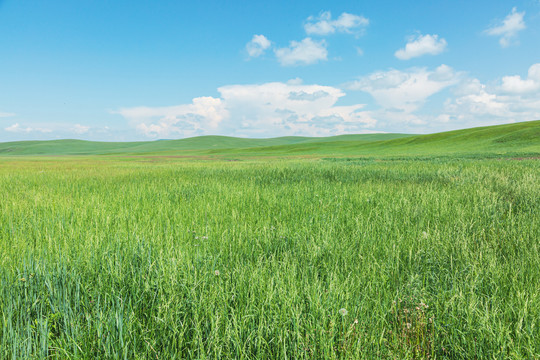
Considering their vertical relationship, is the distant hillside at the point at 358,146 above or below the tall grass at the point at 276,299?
above

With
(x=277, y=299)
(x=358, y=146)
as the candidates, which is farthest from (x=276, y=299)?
(x=358, y=146)

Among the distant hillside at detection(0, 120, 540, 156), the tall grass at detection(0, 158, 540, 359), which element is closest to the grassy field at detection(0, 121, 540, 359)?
the tall grass at detection(0, 158, 540, 359)

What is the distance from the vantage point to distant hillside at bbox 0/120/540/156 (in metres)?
44.8

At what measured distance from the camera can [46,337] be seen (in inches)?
52.0

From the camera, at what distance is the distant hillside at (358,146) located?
4484 cm

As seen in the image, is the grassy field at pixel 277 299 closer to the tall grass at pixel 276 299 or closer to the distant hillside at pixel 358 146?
the tall grass at pixel 276 299

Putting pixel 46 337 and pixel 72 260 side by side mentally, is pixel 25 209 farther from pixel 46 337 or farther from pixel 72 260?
pixel 46 337

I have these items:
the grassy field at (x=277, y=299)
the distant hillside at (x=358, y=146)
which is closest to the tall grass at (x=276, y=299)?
the grassy field at (x=277, y=299)

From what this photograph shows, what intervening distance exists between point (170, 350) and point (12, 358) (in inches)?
27.9

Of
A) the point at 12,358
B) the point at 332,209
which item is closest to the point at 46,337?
the point at 12,358

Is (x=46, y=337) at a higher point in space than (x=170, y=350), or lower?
higher

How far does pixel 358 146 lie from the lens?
293ft

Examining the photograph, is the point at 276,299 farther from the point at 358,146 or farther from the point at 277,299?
the point at 358,146

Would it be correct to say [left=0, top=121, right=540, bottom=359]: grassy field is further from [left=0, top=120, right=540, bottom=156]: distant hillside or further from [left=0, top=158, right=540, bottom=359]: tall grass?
[left=0, top=120, right=540, bottom=156]: distant hillside
